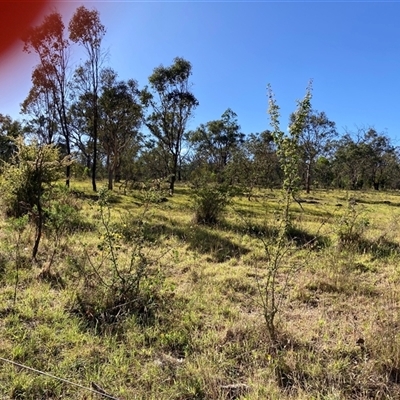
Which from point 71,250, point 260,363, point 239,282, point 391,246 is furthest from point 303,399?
point 391,246

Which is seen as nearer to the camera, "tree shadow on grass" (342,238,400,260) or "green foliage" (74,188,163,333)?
"green foliage" (74,188,163,333)

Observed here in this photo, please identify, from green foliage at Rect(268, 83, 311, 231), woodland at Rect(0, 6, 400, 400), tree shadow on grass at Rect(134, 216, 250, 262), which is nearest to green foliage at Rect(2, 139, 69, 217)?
woodland at Rect(0, 6, 400, 400)

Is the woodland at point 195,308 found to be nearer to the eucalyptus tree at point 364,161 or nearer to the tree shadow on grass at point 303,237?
the tree shadow on grass at point 303,237

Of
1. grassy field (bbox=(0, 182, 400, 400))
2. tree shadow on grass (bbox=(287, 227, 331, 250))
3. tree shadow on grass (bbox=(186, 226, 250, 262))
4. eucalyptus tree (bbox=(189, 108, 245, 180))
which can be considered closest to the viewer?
grassy field (bbox=(0, 182, 400, 400))

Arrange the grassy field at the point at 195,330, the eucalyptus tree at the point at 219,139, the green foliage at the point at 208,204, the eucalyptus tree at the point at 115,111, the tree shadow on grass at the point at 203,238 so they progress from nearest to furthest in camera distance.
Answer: the grassy field at the point at 195,330 < the tree shadow on grass at the point at 203,238 < the green foliage at the point at 208,204 < the eucalyptus tree at the point at 115,111 < the eucalyptus tree at the point at 219,139

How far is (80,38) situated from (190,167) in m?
36.8

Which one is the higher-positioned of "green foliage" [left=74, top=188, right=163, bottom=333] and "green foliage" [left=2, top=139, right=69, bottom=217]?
"green foliage" [left=2, top=139, right=69, bottom=217]

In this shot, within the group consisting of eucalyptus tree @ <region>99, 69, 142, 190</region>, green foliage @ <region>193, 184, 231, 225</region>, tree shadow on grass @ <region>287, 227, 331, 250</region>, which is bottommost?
tree shadow on grass @ <region>287, 227, 331, 250</region>

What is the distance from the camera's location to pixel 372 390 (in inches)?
99.6

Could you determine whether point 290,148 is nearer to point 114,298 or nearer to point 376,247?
point 114,298

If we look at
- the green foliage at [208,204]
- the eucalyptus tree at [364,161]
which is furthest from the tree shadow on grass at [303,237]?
the eucalyptus tree at [364,161]

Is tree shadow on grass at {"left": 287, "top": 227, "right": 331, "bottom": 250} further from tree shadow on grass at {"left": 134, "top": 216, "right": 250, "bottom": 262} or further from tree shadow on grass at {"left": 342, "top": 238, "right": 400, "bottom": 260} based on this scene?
tree shadow on grass at {"left": 134, "top": 216, "right": 250, "bottom": 262}

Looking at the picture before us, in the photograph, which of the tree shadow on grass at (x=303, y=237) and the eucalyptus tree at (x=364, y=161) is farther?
the eucalyptus tree at (x=364, y=161)

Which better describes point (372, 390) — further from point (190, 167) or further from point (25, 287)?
point (190, 167)
